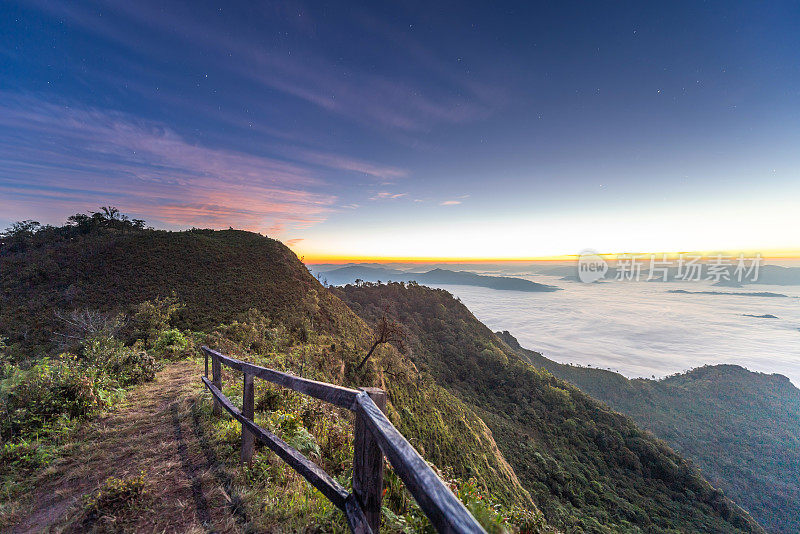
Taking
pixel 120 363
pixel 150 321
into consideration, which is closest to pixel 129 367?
pixel 120 363

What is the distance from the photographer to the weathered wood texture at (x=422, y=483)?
985 millimetres

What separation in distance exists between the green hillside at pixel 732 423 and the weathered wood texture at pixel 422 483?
110939mm

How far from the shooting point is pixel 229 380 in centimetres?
740

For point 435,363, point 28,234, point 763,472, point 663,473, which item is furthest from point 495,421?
point 763,472

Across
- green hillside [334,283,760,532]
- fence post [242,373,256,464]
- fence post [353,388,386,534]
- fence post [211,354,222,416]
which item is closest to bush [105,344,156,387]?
fence post [211,354,222,416]

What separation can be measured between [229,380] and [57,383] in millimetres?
3014

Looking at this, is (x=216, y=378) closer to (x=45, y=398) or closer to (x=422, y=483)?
(x=45, y=398)

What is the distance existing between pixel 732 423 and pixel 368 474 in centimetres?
14773

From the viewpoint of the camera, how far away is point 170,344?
11547 millimetres

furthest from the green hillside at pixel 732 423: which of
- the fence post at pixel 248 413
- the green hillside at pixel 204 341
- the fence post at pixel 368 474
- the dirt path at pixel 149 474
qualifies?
the dirt path at pixel 149 474

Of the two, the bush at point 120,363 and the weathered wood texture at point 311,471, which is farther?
the bush at point 120,363

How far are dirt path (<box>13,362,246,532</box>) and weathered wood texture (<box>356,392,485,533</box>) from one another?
2.49 metres

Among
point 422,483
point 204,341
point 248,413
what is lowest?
point 204,341

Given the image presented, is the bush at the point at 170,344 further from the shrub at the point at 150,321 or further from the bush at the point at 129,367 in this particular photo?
the bush at the point at 129,367
